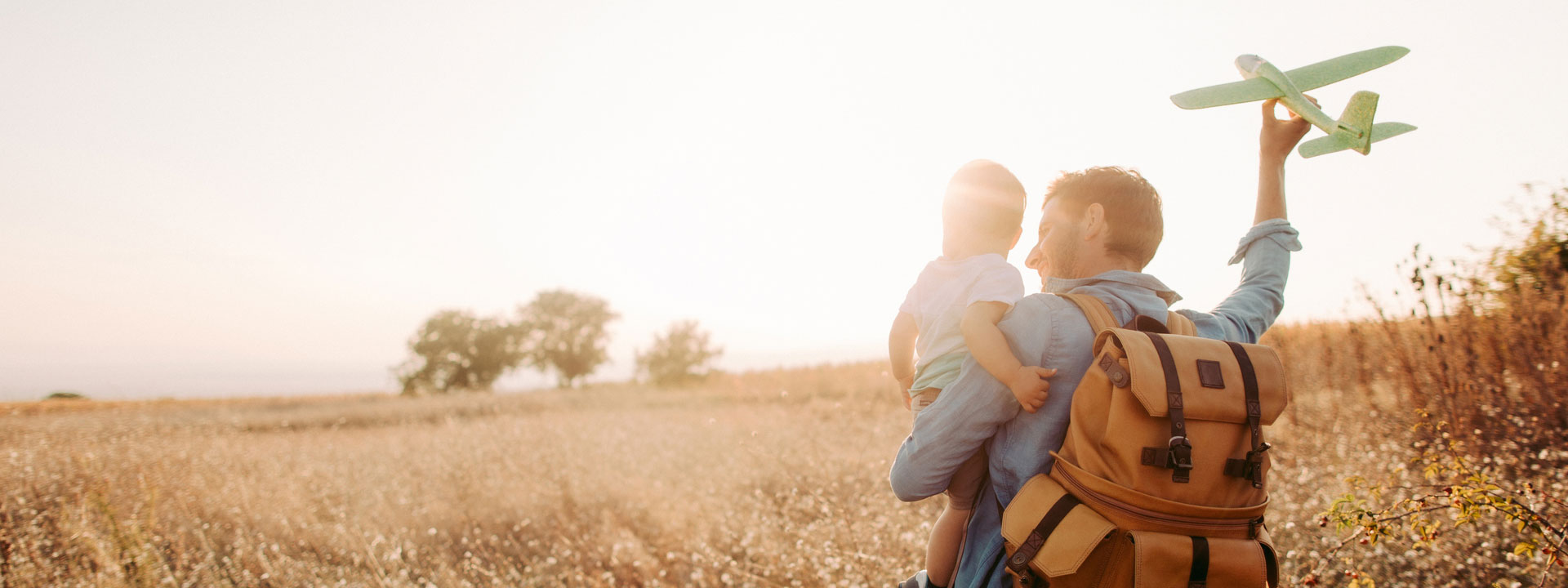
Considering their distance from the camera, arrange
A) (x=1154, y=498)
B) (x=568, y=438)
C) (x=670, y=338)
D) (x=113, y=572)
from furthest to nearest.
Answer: (x=670, y=338), (x=568, y=438), (x=113, y=572), (x=1154, y=498)

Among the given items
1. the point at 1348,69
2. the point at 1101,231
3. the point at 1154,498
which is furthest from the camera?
the point at 1348,69

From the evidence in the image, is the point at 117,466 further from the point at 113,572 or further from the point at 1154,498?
the point at 1154,498

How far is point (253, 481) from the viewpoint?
21.5ft

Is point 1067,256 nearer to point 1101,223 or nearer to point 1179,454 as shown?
point 1101,223

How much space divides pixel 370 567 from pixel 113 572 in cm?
156

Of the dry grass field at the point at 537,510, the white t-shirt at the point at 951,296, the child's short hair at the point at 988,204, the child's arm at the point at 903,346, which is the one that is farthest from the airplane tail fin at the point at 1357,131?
the dry grass field at the point at 537,510

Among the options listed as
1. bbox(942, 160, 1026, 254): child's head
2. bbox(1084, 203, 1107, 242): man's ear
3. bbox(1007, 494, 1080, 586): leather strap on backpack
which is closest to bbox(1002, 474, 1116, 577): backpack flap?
bbox(1007, 494, 1080, 586): leather strap on backpack

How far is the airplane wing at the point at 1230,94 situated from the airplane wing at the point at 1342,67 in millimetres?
137

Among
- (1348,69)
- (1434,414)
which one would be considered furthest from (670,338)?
(1348,69)

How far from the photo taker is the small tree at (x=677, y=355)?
33.2 m

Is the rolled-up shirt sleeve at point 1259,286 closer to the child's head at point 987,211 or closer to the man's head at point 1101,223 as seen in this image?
the man's head at point 1101,223

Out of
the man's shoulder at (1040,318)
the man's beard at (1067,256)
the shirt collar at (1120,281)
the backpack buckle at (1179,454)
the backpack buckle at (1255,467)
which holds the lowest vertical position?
the backpack buckle at (1255,467)

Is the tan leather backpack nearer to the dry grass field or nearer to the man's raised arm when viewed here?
the man's raised arm

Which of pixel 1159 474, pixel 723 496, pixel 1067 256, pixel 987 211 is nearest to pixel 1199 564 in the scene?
pixel 1159 474
